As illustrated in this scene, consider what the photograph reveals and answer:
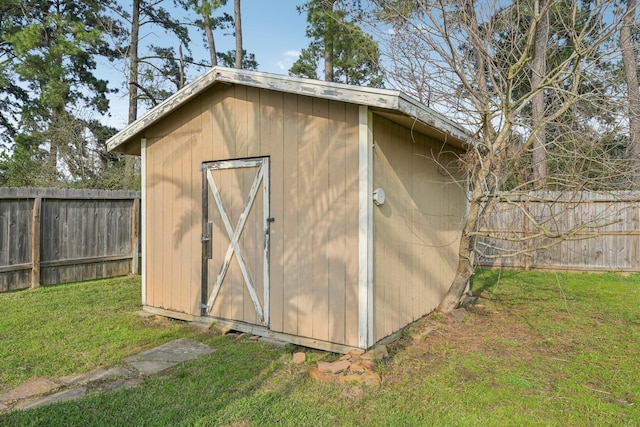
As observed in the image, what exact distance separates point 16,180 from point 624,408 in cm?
1525

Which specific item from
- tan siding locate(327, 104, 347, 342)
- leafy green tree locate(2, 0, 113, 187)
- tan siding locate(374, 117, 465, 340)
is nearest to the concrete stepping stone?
tan siding locate(327, 104, 347, 342)

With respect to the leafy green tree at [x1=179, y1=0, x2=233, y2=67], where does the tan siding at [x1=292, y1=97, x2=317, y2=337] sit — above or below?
below

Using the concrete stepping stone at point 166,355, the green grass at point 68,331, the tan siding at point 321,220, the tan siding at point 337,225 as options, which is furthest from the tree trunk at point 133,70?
the tan siding at point 337,225

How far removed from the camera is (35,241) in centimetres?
640

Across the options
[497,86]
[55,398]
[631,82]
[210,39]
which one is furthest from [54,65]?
[631,82]

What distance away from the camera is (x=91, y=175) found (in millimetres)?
12219

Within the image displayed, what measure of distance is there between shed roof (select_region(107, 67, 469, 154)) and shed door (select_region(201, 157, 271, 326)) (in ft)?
2.65

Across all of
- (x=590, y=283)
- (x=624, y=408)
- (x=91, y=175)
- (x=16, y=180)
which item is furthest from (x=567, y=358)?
(x=16, y=180)

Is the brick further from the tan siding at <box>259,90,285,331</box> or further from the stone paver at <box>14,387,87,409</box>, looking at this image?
the stone paver at <box>14,387,87,409</box>

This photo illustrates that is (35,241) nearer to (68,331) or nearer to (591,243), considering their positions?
(68,331)

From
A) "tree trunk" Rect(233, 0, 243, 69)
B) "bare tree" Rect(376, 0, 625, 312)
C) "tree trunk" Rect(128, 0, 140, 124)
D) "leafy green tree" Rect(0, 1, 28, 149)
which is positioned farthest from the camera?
"leafy green tree" Rect(0, 1, 28, 149)

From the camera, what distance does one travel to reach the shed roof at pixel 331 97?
3.38m

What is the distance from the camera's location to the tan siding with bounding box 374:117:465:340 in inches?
152

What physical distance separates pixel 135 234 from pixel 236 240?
4.32 metres
